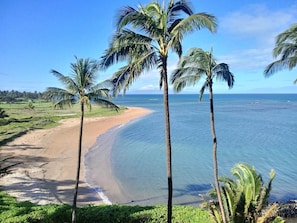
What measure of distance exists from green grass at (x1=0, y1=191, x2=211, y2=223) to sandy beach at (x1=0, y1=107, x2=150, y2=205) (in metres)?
5.31

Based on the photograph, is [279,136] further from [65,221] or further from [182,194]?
[65,221]

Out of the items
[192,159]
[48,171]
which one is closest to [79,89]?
[48,171]

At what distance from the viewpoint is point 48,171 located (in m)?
26.1

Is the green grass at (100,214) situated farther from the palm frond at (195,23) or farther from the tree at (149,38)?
the palm frond at (195,23)

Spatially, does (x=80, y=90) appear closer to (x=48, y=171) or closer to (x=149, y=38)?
(x=149, y=38)

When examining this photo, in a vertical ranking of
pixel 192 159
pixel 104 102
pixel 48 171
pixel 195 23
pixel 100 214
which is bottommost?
pixel 192 159

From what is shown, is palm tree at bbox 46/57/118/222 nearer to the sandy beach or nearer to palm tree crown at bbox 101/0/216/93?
palm tree crown at bbox 101/0/216/93

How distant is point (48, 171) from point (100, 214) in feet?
47.0

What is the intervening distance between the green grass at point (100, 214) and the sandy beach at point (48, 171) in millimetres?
5312

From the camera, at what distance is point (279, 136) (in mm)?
46156

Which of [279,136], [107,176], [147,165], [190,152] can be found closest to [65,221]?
[107,176]

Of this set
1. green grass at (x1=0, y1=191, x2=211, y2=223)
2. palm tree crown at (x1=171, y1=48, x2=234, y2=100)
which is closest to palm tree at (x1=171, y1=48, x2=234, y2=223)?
palm tree crown at (x1=171, y1=48, x2=234, y2=100)

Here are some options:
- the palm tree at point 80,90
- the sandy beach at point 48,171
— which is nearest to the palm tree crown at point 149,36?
the palm tree at point 80,90

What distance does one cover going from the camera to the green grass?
41.8 ft
